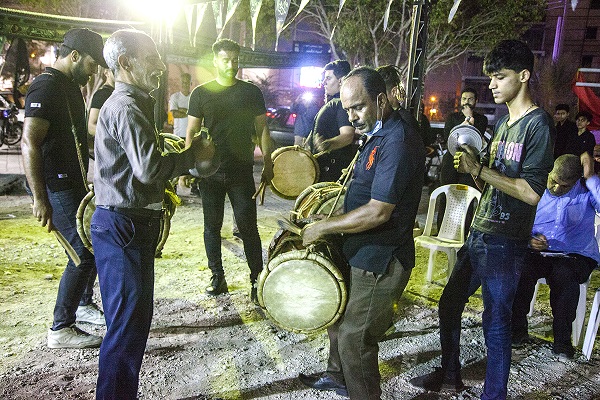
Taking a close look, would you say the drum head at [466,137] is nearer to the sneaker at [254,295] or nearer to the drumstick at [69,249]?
the sneaker at [254,295]

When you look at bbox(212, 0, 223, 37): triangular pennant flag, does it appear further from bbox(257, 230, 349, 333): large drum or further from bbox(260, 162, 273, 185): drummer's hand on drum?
bbox(257, 230, 349, 333): large drum

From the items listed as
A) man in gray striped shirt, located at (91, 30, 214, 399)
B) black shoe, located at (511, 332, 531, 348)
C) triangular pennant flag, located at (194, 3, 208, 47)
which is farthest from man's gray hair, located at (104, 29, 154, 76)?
triangular pennant flag, located at (194, 3, 208, 47)

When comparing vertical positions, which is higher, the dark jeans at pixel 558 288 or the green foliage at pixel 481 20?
the green foliage at pixel 481 20

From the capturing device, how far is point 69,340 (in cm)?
361

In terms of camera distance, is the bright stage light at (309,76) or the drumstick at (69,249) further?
the bright stage light at (309,76)

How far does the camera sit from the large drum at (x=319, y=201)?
143 inches

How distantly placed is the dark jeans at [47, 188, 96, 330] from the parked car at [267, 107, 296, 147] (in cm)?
1393

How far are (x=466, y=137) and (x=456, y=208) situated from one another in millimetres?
1732

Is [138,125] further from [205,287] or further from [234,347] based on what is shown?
[205,287]

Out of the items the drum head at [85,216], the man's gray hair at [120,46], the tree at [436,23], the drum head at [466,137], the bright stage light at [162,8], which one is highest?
the tree at [436,23]

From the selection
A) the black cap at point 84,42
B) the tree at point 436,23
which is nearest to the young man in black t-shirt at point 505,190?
the black cap at point 84,42

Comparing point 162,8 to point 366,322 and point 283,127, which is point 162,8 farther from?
point 283,127

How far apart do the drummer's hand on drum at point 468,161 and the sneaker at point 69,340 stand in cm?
287

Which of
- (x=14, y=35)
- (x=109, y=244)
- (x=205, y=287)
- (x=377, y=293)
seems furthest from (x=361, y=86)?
(x=14, y=35)
